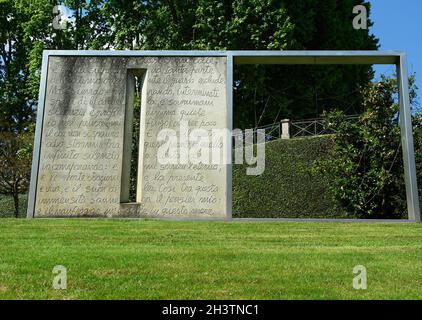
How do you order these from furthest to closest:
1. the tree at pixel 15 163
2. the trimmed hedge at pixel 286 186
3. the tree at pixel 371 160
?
the tree at pixel 15 163 < the trimmed hedge at pixel 286 186 < the tree at pixel 371 160

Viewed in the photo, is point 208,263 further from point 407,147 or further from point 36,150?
point 407,147

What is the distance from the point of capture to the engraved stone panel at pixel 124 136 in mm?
11555

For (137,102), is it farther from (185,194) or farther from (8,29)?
Result: (8,29)

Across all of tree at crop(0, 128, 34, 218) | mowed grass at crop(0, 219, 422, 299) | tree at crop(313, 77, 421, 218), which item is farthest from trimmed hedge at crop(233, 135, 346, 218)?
tree at crop(0, 128, 34, 218)

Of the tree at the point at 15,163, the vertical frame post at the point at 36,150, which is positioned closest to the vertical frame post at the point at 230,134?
the vertical frame post at the point at 36,150

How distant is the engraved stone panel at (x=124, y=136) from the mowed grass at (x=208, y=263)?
324cm

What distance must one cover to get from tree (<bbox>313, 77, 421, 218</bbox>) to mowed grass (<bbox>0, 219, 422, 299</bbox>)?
206 inches

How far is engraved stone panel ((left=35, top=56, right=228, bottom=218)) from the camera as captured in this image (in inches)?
455

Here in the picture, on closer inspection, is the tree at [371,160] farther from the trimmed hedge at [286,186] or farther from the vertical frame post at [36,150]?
the vertical frame post at [36,150]

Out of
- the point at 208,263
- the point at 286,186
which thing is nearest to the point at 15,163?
the point at 286,186

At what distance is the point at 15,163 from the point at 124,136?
1222cm

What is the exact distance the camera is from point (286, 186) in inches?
683

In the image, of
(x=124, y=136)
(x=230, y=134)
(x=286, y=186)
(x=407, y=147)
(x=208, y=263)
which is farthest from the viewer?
(x=286, y=186)

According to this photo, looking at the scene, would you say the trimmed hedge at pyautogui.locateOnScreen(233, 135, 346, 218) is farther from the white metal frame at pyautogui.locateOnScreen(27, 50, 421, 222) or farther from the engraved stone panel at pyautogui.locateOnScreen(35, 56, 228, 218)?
the engraved stone panel at pyautogui.locateOnScreen(35, 56, 228, 218)
